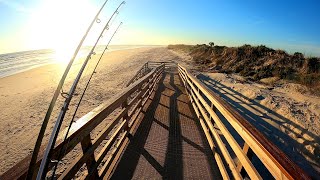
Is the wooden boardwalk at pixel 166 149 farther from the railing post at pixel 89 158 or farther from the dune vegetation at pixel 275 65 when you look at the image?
the dune vegetation at pixel 275 65

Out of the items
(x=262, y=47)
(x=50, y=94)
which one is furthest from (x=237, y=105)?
(x=262, y=47)

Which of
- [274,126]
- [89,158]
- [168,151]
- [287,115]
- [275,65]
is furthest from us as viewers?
[275,65]

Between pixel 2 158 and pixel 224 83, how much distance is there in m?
11.7

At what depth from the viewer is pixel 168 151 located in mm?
4461

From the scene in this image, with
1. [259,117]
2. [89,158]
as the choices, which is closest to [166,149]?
[89,158]

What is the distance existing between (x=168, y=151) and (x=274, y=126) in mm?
4542

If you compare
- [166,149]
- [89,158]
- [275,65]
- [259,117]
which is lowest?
[259,117]

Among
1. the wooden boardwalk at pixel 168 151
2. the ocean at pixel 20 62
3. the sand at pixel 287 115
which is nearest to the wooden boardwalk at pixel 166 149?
the wooden boardwalk at pixel 168 151

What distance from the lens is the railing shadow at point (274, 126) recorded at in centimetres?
559

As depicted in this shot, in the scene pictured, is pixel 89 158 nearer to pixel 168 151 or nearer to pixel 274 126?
pixel 168 151

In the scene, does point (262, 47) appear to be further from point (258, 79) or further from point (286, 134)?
point (286, 134)

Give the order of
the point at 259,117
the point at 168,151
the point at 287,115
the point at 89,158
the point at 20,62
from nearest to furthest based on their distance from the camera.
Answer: the point at 89,158
the point at 168,151
the point at 287,115
the point at 259,117
the point at 20,62

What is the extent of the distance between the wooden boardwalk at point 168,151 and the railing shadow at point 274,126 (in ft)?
7.57

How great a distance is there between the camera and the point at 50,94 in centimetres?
1684
